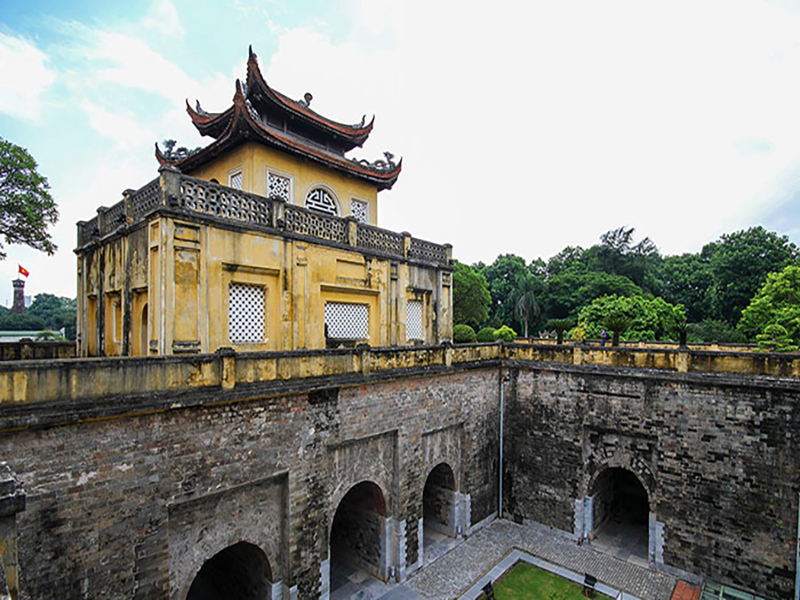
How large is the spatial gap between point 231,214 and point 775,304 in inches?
1147

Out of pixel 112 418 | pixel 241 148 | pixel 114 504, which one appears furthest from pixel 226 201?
pixel 114 504

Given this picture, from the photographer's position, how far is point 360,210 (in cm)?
1438

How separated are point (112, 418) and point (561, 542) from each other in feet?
39.5

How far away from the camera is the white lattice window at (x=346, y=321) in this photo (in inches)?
455

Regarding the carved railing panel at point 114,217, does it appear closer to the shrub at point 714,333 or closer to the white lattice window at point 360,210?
the white lattice window at point 360,210

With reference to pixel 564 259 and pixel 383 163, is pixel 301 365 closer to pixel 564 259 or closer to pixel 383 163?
pixel 383 163

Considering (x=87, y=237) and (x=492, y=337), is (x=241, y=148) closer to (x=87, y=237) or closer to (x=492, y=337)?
(x=87, y=237)

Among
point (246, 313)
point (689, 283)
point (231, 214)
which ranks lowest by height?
point (246, 313)

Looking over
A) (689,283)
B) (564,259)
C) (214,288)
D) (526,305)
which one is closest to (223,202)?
(214,288)

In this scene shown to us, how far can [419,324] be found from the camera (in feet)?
47.5

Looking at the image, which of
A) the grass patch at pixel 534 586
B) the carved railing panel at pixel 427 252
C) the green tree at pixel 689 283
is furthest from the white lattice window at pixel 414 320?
the green tree at pixel 689 283

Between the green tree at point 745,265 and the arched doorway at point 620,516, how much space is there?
25.2m

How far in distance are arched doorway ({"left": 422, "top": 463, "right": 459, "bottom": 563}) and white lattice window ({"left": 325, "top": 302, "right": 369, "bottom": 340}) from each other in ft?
14.8

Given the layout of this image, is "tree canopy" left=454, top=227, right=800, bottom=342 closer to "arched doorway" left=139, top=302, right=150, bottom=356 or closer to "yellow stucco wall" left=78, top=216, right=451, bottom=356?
"yellow stucco wall" left=78, top=216, right=451, bottom=356
